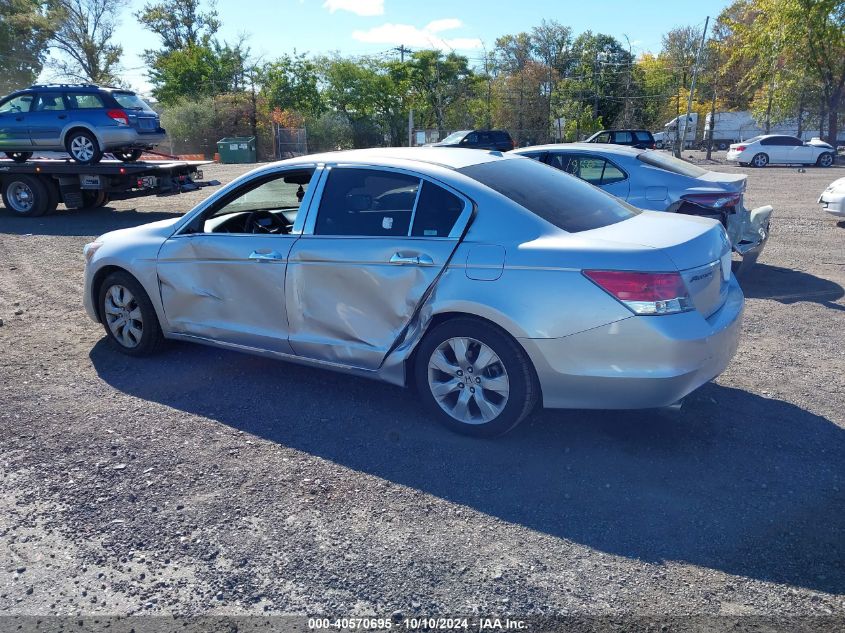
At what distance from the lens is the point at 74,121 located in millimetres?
14562

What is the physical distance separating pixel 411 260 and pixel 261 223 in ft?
5.99

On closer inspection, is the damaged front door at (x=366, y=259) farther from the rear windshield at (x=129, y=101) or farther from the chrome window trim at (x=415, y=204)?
the rear windshield at (x=129, y=101)

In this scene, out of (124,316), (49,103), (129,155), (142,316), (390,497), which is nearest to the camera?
(390,497)

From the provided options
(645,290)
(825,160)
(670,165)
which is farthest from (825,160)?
(645,290)

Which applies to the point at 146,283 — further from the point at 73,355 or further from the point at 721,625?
the point at 721,625

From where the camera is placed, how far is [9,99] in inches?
595

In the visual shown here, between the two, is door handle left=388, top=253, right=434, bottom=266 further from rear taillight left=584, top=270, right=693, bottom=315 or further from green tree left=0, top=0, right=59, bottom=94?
green tree left=0, top=0, right=59, bottom=94

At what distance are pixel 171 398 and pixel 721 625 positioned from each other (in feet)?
12.4

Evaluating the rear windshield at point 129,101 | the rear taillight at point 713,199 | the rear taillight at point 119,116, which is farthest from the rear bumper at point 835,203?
the rear windshield at point 129,101

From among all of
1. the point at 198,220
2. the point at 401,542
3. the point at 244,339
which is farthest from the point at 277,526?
the point at 198,220

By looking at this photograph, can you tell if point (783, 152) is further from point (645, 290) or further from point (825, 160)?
point (645, 290)

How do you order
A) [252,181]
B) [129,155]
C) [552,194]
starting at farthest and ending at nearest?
[129,155] < [252,181] < [552,194]

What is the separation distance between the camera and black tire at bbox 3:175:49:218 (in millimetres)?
14773

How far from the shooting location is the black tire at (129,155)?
15.4 meters
